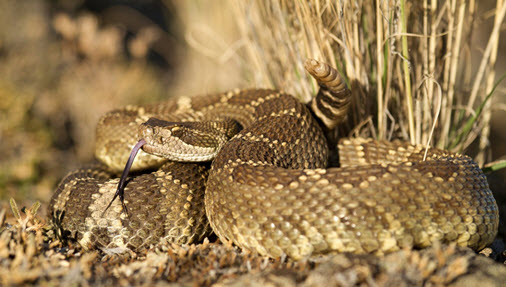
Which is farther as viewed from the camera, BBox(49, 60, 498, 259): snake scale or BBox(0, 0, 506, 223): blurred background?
BBox(0, 0, 506, 223): blurred background

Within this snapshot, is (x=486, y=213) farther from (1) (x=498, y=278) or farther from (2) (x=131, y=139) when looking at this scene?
(2) (x=131, y=139)

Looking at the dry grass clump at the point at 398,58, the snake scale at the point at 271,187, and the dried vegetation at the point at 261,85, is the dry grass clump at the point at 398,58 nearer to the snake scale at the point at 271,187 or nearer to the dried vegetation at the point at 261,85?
the dried vegetation at the point at 261,85

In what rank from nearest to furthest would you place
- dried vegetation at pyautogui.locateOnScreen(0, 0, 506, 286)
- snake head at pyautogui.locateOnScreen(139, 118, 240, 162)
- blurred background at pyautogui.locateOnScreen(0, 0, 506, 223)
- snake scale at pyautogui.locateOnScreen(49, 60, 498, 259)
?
dried vegetation at pyautogui.locateOnScreen(0, 0, 506, 286)
snake scale at pyautogui.locateOnScreen(49, 60, 498, 259)
snake head at pyautogui.locateOnScreen(139, 118, 240, 162)
blurred background at pyautogui.locateOnScreen(0, 0, 506, 223)

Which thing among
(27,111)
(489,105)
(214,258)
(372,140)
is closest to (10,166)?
(27,111)

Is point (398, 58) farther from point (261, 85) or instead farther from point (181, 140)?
point (181, 140)

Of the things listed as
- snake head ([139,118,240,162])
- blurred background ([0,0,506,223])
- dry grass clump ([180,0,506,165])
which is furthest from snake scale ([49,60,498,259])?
blurred background ([0,0,506,223])

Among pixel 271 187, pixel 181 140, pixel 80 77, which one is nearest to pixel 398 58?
pixel 271 187

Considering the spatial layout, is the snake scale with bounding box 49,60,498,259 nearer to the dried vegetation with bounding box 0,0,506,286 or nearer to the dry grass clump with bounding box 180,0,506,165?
the dried vegetation with bounding box 0,0,506,286
